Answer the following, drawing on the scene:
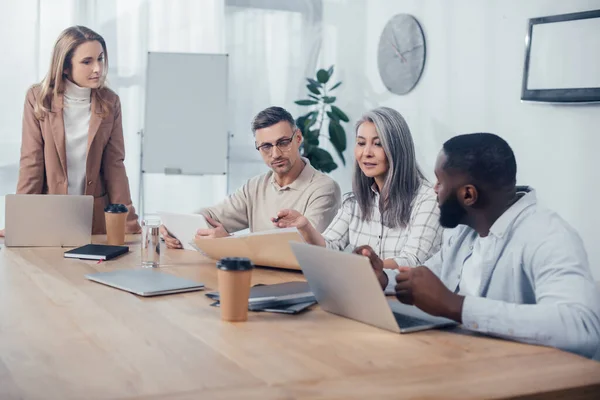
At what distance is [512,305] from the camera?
147 centimetres

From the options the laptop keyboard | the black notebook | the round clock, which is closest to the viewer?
the laptop keyboard

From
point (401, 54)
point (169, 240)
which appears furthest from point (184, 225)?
point (401, 54)

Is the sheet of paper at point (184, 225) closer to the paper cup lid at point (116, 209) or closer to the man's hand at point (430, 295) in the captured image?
the paper cup lid at point (116, 209)

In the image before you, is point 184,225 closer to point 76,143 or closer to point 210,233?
point 210,233

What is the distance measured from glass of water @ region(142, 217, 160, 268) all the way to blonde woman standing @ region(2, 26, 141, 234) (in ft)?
2.79

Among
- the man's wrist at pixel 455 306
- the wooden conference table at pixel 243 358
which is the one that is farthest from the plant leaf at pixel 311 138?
the man's wrist at pixel 455 306

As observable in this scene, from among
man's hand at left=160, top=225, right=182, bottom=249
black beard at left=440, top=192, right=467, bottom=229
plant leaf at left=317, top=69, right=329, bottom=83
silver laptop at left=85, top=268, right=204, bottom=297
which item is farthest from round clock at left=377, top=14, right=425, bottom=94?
black beard at left=440, top=192, right=467, bottom=229

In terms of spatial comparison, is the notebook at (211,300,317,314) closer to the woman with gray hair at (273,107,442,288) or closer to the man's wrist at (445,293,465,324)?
the man's wrist at (445,293,465,324)

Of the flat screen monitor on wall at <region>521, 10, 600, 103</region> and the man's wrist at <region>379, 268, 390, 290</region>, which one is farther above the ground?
the flat screen monitor on wall at <region>521, 10, 600, 103</region>

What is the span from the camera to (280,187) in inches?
126

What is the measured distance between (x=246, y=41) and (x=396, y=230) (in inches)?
135

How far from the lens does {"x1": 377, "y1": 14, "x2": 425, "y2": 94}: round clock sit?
4773 millimetres

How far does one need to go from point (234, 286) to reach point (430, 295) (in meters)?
0.42

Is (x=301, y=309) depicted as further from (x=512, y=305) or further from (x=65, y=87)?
(x=65, y=87)
